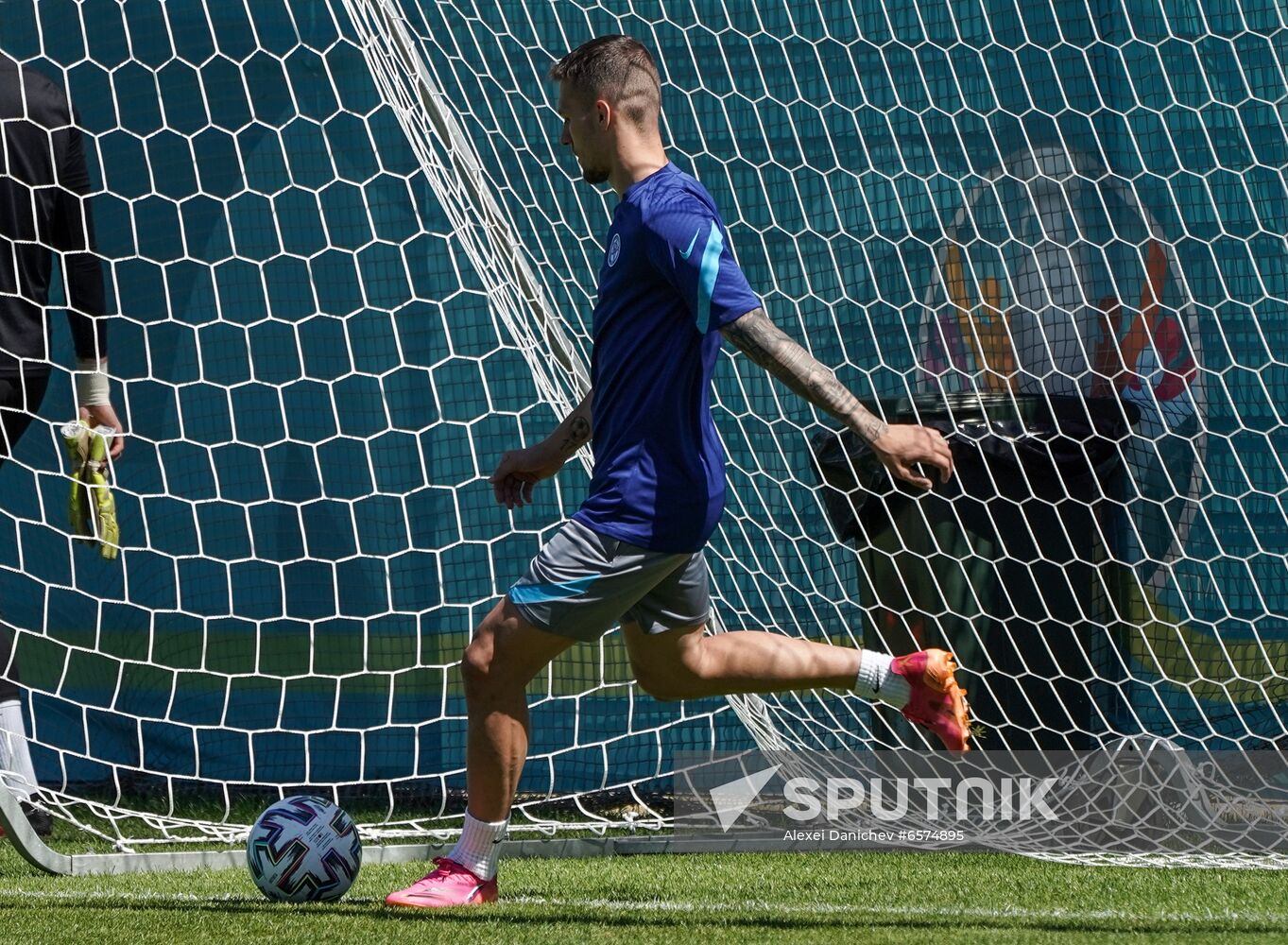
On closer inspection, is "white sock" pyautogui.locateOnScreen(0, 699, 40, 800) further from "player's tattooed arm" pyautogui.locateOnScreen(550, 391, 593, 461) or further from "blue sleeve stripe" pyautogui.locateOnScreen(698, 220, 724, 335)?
"blue sleeve stripe" pyautogui.locateOnScreen(698, 220, 724, 335)

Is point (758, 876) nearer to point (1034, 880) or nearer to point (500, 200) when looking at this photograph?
point (1034, 880)

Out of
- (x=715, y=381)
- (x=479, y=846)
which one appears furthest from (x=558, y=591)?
(x=715, y=381)

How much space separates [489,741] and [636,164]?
1198mm

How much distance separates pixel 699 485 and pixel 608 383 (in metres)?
0.27

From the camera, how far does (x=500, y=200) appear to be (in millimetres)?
5211

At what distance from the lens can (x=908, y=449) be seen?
2.87 meters

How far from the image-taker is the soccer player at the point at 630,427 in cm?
296

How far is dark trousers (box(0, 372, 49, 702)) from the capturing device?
13.7ft

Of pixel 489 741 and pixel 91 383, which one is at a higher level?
pixel 91 383

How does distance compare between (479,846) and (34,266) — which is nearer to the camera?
(479,846)

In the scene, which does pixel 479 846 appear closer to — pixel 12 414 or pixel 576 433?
pixel 576 433

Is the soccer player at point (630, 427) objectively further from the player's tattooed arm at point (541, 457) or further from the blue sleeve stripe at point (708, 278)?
the player's tattooed arm at point (541, 457)

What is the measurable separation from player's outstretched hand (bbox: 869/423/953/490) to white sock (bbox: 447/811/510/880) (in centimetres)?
109

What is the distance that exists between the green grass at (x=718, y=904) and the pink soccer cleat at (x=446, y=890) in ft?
0.10
